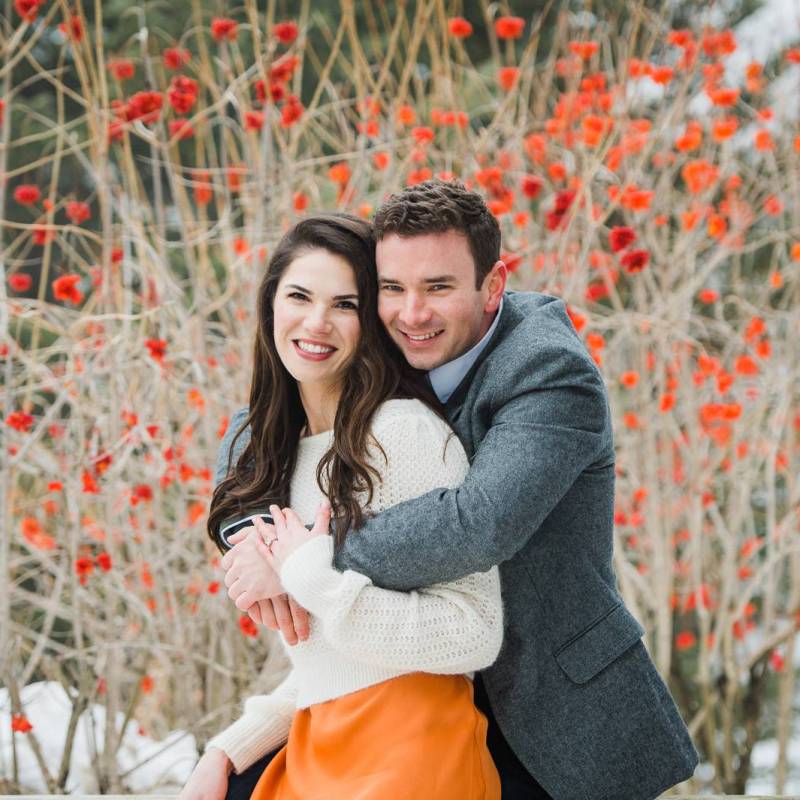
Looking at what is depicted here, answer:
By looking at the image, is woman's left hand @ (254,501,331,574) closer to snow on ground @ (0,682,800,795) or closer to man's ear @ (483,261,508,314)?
man's ear @ (483,261,508,314)

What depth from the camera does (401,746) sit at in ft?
5.06

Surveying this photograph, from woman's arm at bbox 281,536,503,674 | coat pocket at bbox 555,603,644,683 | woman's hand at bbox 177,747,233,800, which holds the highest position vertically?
woman's arm at bbox 281,536,503,674

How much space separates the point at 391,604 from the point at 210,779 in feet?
1.81

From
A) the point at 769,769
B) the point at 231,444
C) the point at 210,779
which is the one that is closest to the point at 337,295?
the point at 231,444

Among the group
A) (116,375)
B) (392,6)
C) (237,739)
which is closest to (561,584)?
(237,739)

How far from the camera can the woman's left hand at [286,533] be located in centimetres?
162

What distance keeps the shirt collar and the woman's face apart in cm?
15

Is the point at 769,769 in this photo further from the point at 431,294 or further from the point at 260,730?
the point at 431,294

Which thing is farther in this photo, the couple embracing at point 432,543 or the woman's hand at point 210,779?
the woman's hand at point 210,779

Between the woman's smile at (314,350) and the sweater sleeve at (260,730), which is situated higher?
the woman's smile at (314,350)

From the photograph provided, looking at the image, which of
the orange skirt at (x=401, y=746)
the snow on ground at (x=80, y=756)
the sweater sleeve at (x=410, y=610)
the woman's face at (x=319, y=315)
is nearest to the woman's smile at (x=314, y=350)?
the woman's face at (x=319, y=315)

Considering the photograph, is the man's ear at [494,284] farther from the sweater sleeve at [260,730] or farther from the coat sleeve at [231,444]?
the sweater sleeve at [260,730]

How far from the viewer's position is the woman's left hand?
1.62m

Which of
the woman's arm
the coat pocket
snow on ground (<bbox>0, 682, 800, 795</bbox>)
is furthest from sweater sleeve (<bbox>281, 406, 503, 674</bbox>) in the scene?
snow on ground (<bbox>0, 682, 800, 795</bbox>)
